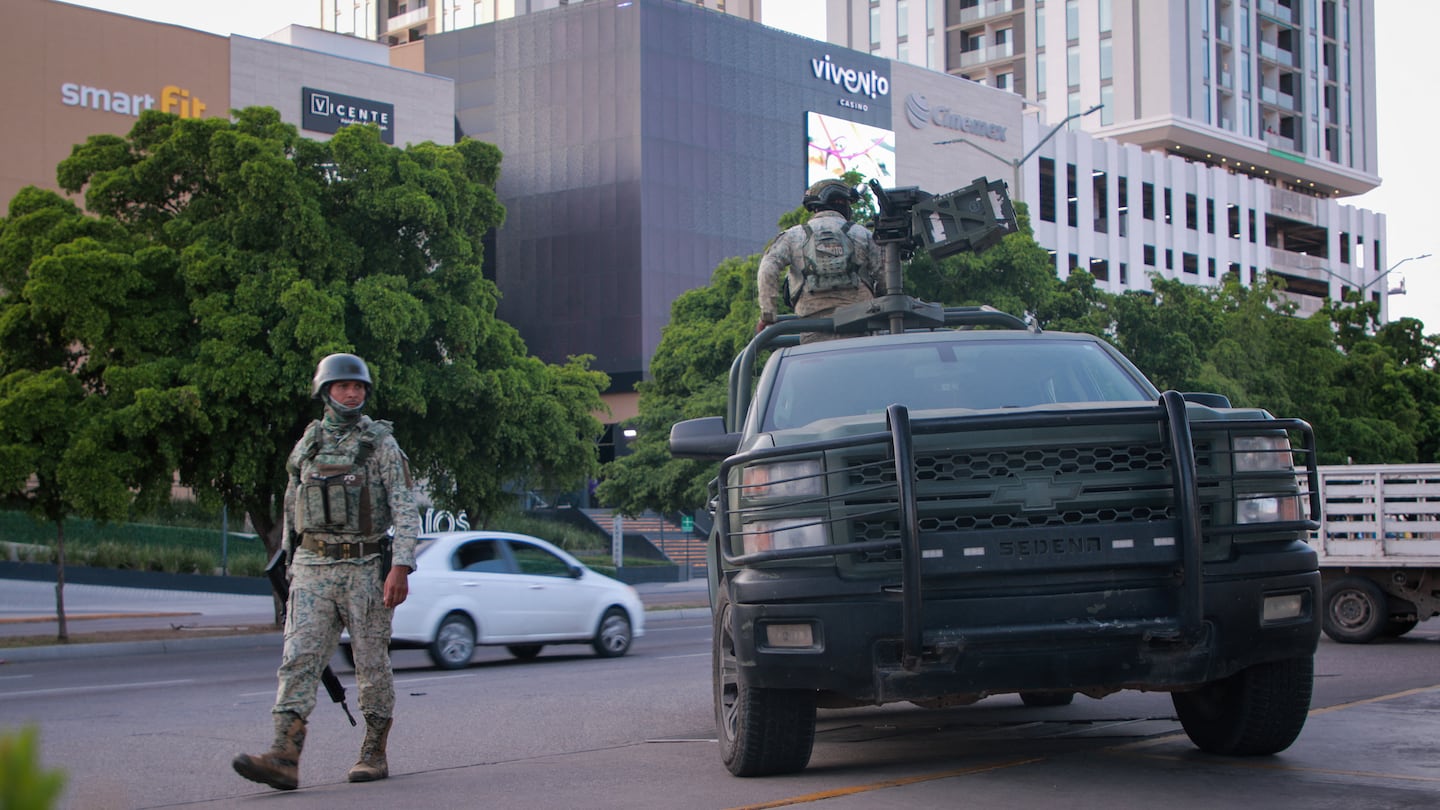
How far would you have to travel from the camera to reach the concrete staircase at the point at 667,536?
45.4 m

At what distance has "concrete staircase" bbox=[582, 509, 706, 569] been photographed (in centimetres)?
4538

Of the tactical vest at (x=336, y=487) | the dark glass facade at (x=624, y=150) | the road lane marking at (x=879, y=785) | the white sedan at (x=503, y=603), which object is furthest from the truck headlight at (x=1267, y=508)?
the dark glass facade at (x=624, y=150)

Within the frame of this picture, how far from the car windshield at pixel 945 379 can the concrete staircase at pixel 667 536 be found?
118 ft

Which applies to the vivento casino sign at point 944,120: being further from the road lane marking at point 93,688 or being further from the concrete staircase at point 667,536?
the road lane marking at point 93,688

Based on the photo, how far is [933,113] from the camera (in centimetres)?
6812

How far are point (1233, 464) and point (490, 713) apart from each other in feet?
20.2

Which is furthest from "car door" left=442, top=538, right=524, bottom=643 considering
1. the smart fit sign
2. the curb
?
the smart fit sign

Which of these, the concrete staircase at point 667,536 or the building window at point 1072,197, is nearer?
the concrete staircase at point 667,536

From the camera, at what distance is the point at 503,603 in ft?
52.2

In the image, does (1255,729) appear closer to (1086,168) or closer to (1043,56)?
(1086,168)

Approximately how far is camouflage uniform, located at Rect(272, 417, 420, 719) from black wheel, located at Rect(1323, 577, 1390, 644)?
10.5m

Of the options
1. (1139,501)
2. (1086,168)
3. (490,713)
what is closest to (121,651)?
(490,713)

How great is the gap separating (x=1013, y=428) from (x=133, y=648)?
55.9 ft

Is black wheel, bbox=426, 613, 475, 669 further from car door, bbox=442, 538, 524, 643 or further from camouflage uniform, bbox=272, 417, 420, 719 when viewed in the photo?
camouflage uniform, bbox=272, 417, 420, 719
